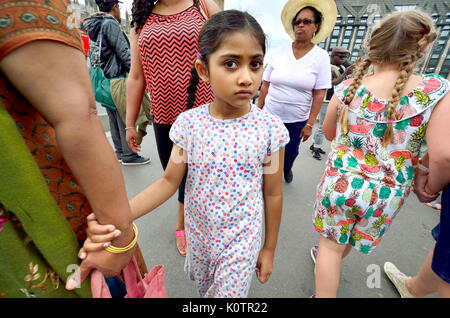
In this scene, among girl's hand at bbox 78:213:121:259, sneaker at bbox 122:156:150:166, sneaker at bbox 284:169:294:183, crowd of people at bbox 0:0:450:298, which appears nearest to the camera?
crowd of people at bbox 0:0:450:298

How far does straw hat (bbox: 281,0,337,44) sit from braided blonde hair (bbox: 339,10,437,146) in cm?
117

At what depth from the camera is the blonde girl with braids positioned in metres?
1.07

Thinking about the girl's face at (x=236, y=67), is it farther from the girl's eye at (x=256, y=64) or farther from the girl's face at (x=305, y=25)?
the girl's face at (x=305, y=25)

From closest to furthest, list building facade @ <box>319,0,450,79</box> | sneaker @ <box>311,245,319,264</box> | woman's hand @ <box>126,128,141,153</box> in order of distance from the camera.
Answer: woman's hand @ <box>126,128,141,153</box> < sneaker @ <box>311,245,319,264</box> < building facade @ <box>319,0,450,79</box>

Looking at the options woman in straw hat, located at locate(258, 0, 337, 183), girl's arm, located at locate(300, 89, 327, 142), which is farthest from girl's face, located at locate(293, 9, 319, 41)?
girl's arm, located at locate(300, 89, 327, 142)

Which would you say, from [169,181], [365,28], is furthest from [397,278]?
[365,28]

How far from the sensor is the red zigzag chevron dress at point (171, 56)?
1.22m

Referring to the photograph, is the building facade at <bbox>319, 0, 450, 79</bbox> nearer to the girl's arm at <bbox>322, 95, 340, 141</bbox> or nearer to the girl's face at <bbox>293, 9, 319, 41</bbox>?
the girl's face at <bbox>293, 9, 319, 41</bbox>

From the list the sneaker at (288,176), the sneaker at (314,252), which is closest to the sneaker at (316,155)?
the sneaker at (288,176)

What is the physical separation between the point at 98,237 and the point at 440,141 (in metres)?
1.40

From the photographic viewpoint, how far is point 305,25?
207 cm

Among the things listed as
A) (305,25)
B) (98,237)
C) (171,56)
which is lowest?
(98,237)

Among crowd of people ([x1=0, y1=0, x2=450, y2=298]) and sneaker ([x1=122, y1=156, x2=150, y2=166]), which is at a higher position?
crowd of people ([x1=0, y1=0, x2=450, y2=298])

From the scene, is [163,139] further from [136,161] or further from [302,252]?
[136,161]
